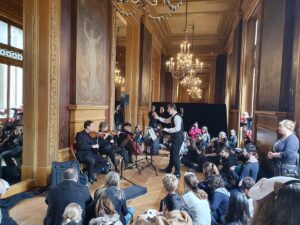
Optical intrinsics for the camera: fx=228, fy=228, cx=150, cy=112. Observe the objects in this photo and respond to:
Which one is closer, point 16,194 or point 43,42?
point 16,194

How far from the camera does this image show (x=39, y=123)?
3.83 metres

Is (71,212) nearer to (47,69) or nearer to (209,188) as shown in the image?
(209,188)

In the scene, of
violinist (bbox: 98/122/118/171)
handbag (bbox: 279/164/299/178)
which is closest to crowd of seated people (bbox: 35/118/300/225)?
handbag (bbox: 279/164/299/178)

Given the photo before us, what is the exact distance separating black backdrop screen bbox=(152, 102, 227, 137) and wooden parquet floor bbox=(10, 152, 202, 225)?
5.07m

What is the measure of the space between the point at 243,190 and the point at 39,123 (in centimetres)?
325

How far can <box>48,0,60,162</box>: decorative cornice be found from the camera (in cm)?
382

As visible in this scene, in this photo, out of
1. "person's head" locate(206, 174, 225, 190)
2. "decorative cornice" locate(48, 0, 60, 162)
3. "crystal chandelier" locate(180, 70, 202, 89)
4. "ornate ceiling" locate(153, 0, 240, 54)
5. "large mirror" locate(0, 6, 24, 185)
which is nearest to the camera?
"person's head" locate(206, 174, 225, 190)

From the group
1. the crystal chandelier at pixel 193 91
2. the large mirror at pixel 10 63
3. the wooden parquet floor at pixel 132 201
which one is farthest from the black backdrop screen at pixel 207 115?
the large mirror at pixel 10 63

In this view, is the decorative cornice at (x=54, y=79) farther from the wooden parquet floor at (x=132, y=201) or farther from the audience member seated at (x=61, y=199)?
the audience member seated at (x=61, y=199)

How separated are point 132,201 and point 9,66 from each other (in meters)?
6.86

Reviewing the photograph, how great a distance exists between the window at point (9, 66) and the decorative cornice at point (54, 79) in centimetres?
473

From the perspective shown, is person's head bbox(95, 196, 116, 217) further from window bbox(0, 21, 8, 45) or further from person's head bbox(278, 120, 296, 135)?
window bbox(0, 21, 8, 45)

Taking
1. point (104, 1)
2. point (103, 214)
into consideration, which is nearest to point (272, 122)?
point (103, 214)

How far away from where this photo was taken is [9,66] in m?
7.77
